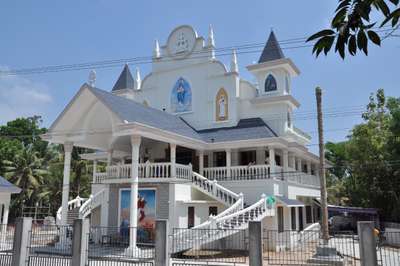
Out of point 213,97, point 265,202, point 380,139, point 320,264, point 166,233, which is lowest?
point 320,264

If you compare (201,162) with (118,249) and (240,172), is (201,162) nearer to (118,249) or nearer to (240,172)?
(240,172)

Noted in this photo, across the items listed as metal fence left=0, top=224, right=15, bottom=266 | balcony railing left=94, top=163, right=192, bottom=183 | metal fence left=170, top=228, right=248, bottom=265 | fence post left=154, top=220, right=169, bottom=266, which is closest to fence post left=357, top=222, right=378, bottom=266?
metal fence left=170, top=228, right=248, bottom=265

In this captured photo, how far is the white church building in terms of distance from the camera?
19438 millimetres

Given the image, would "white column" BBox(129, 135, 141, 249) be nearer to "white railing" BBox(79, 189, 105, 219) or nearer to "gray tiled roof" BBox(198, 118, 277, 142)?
"white railing" BBox(79, 189, 105, 219)

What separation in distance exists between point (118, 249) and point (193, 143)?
7231 mm

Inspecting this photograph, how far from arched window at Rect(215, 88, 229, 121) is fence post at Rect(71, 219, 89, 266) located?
46.3 ft

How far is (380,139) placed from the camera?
29.7m

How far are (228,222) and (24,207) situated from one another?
104 feet

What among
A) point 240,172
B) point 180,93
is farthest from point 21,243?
point 180,93

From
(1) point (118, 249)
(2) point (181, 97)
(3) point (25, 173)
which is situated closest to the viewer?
(1) point (118, 249)

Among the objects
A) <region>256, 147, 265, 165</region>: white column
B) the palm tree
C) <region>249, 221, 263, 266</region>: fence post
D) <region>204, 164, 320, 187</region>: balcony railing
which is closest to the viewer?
<region>249, 221, 263, 266</region>: fence post

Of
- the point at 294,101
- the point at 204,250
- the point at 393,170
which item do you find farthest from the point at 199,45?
the point at 393,170

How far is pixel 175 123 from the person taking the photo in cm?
2361

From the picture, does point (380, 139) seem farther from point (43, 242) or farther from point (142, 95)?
point (43, 242)
